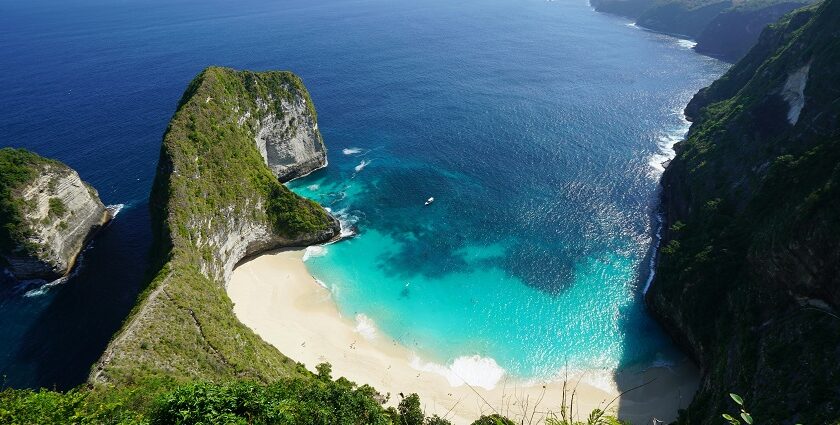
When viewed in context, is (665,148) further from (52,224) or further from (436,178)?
(52,224)

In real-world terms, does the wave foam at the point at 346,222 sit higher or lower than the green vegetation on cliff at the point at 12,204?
lower

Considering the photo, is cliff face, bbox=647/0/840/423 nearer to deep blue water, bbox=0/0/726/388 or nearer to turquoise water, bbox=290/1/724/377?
turquoise water, bbox=290/1/724/377

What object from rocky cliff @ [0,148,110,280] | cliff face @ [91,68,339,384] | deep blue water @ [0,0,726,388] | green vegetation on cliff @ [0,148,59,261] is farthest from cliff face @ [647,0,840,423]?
green vegetation on cliff @ [0,148,59,261]

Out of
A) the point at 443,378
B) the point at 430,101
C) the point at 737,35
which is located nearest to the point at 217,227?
the point at 443,378

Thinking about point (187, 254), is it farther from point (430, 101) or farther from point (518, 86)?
point (518, 86)

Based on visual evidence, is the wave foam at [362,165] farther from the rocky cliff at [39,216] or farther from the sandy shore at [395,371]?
the rocky cliff at [39,216]

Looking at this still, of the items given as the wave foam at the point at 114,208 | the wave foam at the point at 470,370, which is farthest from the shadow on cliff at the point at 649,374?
the wave foam at the point at 114,208
